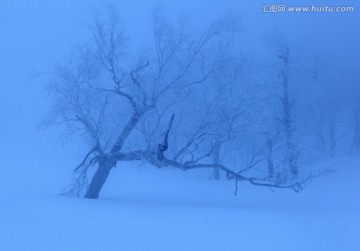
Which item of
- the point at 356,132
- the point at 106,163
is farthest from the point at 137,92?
the point at 356,132

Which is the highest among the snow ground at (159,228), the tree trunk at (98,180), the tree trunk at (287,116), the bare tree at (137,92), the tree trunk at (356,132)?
the tree trunk at (356,132)

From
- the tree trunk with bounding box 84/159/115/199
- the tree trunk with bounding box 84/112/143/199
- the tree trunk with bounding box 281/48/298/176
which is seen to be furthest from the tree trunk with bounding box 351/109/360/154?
the tree trunk with bounding box 84/159/115/199

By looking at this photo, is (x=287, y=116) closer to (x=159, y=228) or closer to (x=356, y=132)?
(x=356, y=132)

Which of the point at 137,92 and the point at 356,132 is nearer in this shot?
the point at 137,92

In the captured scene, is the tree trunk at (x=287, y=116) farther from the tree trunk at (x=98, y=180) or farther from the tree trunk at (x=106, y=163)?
the tree trunk at (x=98, y=180)

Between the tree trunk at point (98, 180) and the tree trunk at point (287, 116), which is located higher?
the tree trunk at point (287, 116)

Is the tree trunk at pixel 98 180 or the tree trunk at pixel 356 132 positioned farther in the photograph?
the tree trunk at pixel 356 132

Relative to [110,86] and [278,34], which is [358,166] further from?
[110,86]

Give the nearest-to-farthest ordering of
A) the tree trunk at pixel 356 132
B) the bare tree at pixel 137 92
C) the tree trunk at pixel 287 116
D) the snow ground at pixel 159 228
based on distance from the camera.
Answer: the snow ground at pixel 159 228, the bare tree at pixel 137 92, the tree trunk at pixel 287 116, the tree trunk at pixel 356 132

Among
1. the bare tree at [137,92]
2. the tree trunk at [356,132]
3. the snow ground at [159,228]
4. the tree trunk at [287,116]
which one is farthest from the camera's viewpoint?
the tree trunk at [356,132]

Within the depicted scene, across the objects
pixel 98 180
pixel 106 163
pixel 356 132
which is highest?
pixel 356 132

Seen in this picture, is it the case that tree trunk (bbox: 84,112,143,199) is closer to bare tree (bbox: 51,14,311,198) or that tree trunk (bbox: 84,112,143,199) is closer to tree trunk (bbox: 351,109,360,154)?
bare tree (bbox: 51,14,311,198)

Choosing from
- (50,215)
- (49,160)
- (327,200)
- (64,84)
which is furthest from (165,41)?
(49,160)

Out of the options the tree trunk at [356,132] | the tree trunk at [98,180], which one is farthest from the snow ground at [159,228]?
the tree trunk at [356,132]
